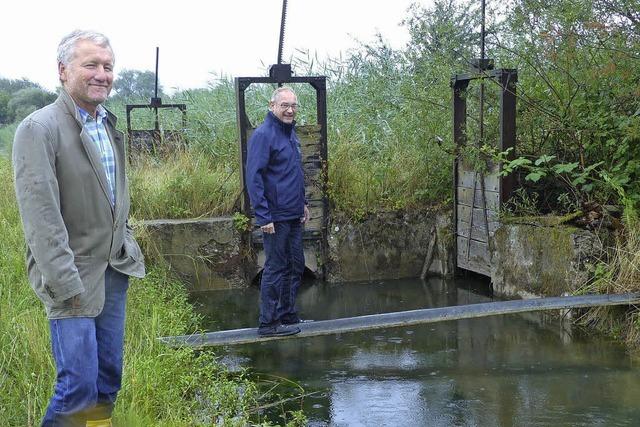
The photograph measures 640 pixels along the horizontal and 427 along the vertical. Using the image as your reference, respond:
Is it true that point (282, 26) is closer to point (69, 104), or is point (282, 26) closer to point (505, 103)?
point (505, 103)

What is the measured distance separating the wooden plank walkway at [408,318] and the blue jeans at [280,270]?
199mm

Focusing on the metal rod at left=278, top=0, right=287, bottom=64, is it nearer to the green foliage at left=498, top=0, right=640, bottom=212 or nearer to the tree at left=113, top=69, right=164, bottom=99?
the green foliage at left=498, top=0, right=640, bottom=212

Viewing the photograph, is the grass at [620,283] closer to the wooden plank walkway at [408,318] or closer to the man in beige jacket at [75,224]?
the wooden plank walkway at [408,318]

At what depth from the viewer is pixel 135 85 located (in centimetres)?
1955

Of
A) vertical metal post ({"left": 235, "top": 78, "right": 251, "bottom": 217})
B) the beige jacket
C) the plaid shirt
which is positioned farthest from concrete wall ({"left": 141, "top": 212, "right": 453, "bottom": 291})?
the beige jacket

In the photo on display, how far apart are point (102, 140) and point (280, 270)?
130 inches

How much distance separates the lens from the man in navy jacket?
6.48 meters

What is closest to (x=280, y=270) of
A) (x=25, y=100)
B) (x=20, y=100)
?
(x=25, y=100)

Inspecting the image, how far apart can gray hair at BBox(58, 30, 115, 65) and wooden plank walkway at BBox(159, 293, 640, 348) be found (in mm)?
3358

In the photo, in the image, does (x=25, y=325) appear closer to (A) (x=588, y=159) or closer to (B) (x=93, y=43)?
(B) (x=93, y=43)

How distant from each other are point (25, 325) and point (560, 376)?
3785 mm

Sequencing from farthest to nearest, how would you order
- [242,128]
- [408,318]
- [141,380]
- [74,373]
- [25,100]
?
[25,100] < [242,128] < [408,318] < [141,380] < [74,373]

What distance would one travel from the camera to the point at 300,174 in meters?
6.74

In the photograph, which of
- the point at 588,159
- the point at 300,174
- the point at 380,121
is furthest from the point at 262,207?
the point at 380,121
